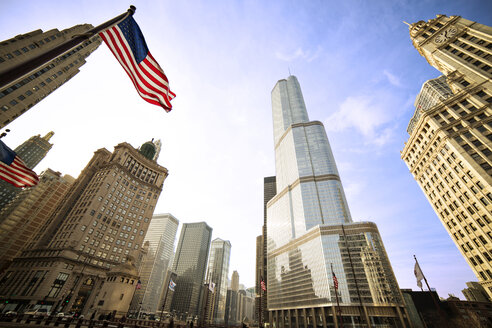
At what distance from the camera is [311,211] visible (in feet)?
429

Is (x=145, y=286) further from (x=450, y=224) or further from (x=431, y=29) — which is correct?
(x=431, y=29)

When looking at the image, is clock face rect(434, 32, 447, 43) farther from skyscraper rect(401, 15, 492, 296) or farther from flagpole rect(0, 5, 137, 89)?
flagpole rect(0, 5, 137, 89)

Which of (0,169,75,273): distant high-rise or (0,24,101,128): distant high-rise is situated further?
(0,169,75,273): distant high-rise

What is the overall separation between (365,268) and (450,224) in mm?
47236

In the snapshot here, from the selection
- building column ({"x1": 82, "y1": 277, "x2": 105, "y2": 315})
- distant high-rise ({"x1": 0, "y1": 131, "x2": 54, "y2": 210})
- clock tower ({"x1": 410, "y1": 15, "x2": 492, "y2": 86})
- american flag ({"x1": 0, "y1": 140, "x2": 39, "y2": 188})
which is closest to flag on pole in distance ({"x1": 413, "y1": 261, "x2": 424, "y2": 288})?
american flag ({"x1": 0, "y1": 140, "x2": 39, "y2": 188})

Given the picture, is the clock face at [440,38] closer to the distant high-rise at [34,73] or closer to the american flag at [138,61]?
the american flag at [138,61]

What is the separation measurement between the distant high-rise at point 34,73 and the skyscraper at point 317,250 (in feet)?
332

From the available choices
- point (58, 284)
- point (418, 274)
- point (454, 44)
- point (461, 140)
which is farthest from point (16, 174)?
point (454, 44)

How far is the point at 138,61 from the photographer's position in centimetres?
1170

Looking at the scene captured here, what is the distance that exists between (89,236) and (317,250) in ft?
332

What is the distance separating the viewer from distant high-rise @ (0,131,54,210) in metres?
125

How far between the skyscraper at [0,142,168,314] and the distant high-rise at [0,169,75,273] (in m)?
36.6

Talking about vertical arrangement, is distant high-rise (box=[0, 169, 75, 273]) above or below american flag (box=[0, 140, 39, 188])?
above

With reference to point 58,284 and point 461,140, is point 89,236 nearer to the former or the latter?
point 58,284
